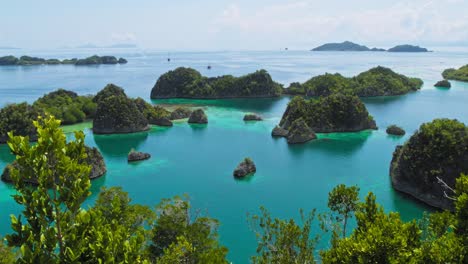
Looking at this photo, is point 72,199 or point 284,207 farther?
point 284,207

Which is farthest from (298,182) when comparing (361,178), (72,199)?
(72,199)

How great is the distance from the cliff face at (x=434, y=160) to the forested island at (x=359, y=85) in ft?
218

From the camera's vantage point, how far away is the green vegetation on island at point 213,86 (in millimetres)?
116375

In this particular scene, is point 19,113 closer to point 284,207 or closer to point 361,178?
point 284,207

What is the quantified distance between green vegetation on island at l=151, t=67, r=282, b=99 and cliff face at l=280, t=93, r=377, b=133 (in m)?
44.2

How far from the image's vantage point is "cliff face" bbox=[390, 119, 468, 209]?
37.9 metres

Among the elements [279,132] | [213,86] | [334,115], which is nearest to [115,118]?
[279,132]

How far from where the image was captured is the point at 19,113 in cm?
6625

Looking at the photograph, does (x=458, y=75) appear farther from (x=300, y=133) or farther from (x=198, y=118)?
(x=198, y=118)

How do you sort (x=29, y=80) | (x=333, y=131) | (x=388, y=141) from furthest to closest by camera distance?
(x=29, y=80) → (x=333, y=131) → (x=388, y=141)

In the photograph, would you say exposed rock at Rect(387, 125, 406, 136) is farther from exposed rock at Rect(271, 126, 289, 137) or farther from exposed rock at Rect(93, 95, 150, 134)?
exposed rock at Rect(93, 95, 150, 134)

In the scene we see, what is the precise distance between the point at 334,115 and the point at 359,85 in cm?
4959

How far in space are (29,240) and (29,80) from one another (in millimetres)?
170702

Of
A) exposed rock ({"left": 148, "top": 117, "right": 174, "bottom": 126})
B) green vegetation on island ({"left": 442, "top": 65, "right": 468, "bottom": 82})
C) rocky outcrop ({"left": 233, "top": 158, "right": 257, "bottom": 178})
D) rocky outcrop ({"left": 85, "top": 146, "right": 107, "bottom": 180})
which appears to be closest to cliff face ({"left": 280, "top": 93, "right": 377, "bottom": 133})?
exposed rock ({"left": 148, "top": 117, "right": 174, "bottom": 126})
